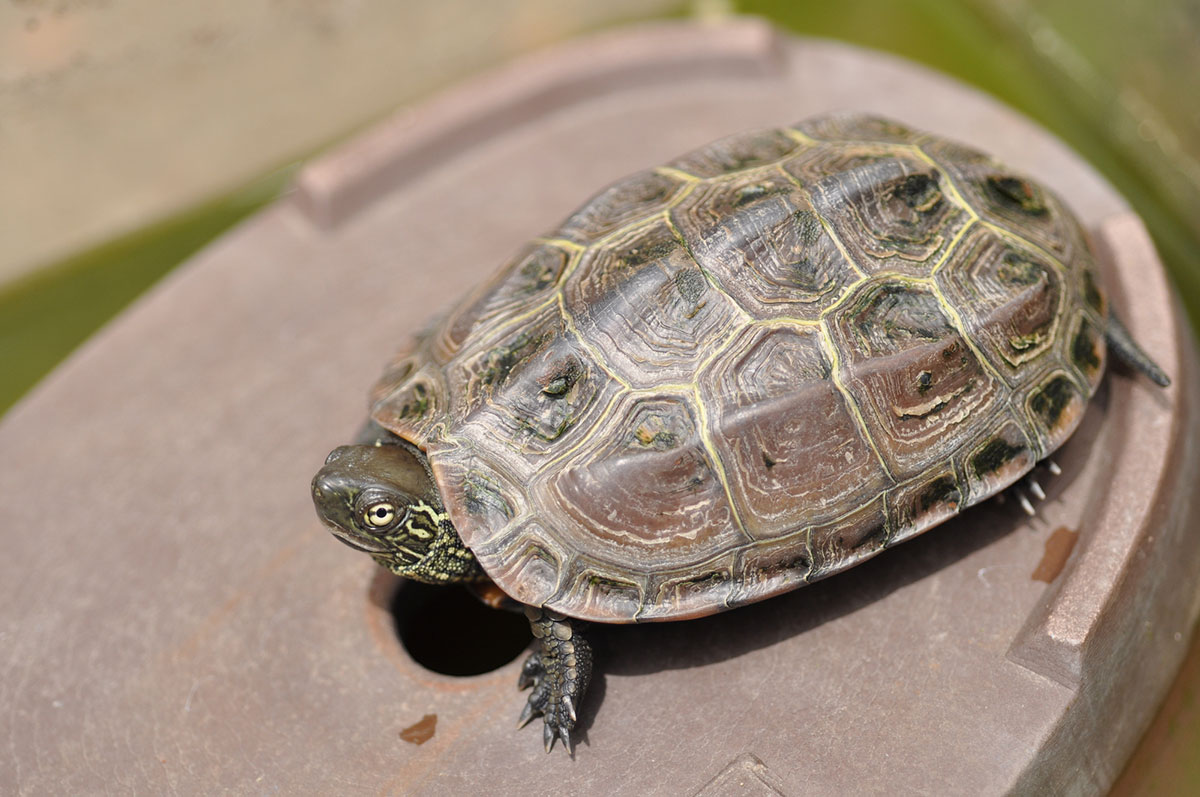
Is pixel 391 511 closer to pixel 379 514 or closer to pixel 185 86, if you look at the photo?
pixel 379 514

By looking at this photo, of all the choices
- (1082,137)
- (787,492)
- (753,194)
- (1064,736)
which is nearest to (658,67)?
Result: (753,194)

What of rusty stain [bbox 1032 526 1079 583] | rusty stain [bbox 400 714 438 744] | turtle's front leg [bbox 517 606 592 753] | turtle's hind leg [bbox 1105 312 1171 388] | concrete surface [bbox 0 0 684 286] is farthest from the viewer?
concrete surface [bbox 0 0 684 286]

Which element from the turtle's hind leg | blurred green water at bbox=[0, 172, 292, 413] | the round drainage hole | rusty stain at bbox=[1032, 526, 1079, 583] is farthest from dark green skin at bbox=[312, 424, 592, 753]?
blurred green water at bbox=[0, 172, 292, 413]

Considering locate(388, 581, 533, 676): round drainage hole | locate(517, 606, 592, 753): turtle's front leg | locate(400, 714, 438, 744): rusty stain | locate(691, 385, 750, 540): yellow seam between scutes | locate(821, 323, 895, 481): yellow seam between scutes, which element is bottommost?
locate(388, 581, 533, 676): round drainage hole

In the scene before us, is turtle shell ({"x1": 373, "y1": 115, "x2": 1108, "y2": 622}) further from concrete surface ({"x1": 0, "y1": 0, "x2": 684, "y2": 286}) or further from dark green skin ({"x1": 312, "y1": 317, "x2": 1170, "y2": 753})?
concrete surface ({"x1": 0, "y1": 0, "x2": 684, "y2": 286})

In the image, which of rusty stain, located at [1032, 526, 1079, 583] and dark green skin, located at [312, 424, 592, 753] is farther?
rusty stain, located at [1032, 526, 1079, 583]

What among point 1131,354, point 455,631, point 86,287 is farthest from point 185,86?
point 1131,354

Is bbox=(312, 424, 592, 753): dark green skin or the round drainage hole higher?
bbox=(312, 424, 592, 753): dark green skin
